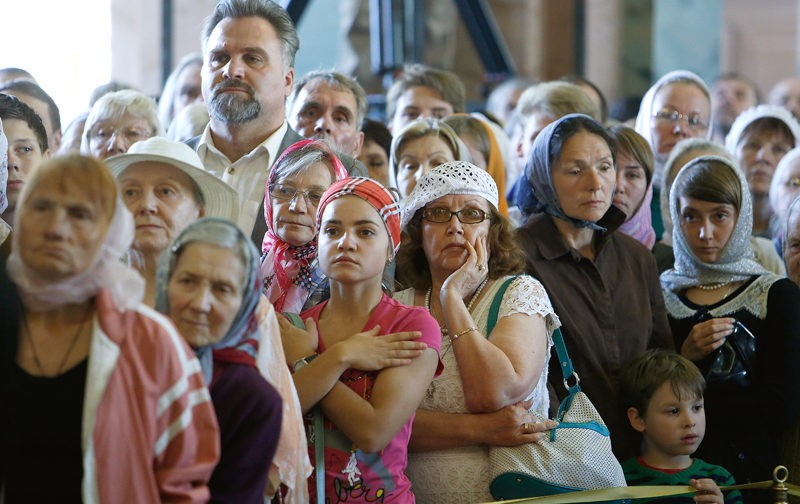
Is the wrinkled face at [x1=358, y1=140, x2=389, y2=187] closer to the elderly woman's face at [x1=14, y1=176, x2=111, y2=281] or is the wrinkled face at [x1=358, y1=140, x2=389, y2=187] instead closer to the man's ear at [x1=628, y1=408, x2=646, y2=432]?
the man's ear at [x1=628, y1=408, x2=646, y2=432]

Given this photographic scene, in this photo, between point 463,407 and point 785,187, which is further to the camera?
point 785,187

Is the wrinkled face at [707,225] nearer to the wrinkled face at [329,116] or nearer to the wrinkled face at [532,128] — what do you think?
the wrinkled face at [532,128]

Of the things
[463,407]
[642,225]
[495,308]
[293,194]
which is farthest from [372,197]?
[642,225]

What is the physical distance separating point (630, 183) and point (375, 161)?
120cm

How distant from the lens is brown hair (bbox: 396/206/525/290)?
432cm

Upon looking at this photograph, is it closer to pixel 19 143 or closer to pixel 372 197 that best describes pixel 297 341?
pixel 372 197

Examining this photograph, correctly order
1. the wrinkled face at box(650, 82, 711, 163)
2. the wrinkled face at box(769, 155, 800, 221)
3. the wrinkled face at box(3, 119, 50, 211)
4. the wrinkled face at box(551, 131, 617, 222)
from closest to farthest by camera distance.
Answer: the wrinkled face at box(551, 131, 617, 222) → the wrinkled face at box(3, 119, 50, 211) → the wrinkled face at box(769, 155, 800, 221) → the wrinkled face at box(650, 82, 711, 163)

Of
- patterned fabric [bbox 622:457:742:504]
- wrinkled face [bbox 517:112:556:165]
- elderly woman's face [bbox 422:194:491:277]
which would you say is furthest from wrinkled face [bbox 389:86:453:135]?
patterned fabric [bbox 622:457:742:504]

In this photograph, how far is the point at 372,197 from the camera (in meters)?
3.89

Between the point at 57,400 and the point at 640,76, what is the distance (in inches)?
370

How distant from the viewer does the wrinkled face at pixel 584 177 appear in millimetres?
4703

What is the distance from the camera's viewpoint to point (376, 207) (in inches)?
153

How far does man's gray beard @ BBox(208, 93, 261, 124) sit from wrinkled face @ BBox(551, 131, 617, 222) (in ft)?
3.88

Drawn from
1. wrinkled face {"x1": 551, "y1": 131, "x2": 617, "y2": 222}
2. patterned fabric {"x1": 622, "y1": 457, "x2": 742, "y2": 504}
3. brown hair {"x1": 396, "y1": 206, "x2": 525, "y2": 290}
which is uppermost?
wrinkled face {"x1": 551, "y1": 131, "x2": 617, "y2": 222}
